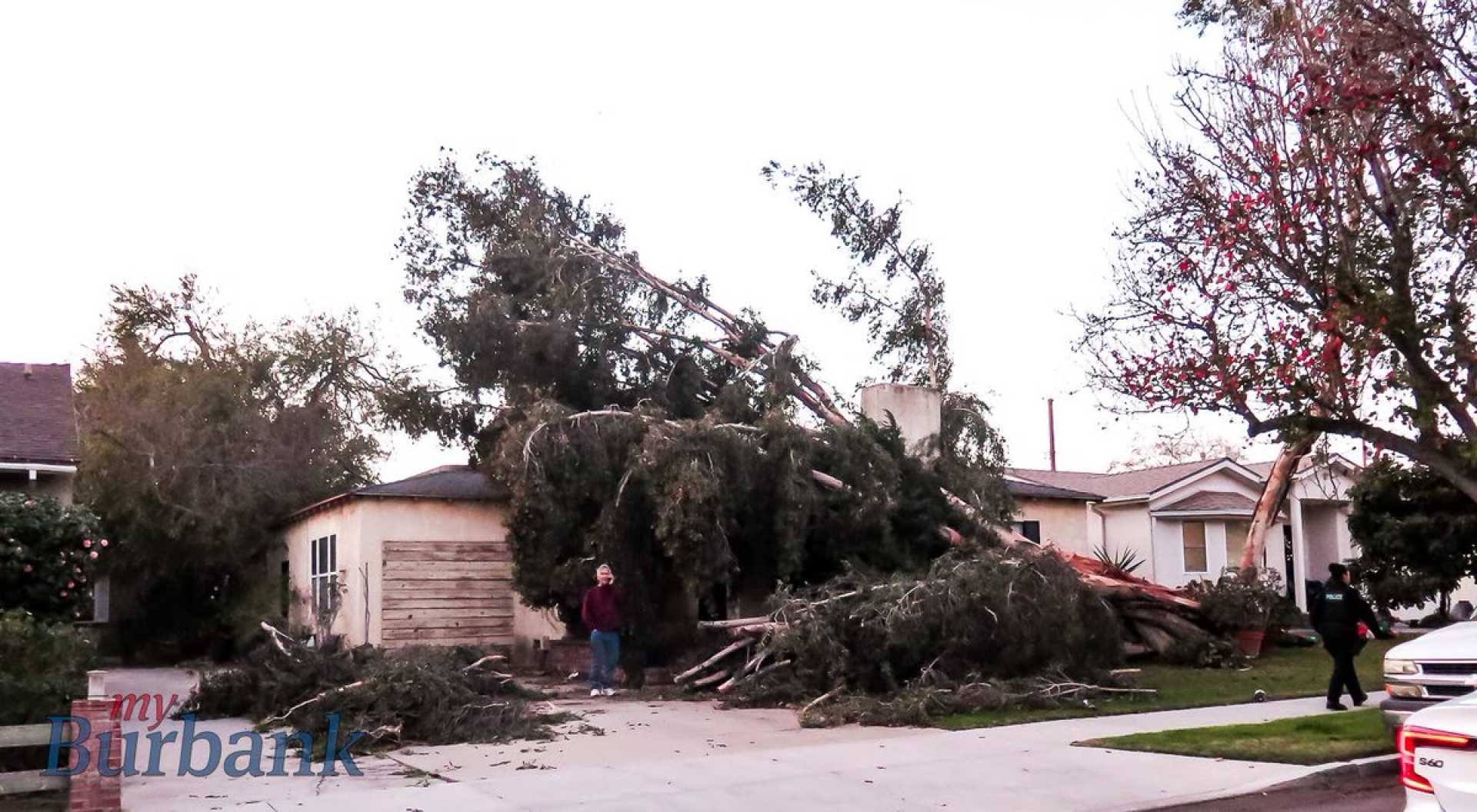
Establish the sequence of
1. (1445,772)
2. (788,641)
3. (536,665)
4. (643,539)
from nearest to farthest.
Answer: (1445,772)
(788,641)
(643,539)
(536,665)

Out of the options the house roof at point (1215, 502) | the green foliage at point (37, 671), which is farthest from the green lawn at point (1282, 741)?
the house roof at point (1215, 502)

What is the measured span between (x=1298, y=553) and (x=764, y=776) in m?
24.8

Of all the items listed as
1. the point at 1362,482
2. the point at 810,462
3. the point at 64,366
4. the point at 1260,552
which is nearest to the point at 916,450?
the point at 810,462

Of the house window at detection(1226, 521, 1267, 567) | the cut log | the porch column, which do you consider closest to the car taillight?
the cut log

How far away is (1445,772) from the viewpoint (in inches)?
195

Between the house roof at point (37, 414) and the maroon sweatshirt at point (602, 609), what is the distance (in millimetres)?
7558

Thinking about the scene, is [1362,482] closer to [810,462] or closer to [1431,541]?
[1431,541]

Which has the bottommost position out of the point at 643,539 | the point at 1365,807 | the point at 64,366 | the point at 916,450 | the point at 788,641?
the point at 1365,807

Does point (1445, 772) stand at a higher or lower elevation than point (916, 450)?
lower

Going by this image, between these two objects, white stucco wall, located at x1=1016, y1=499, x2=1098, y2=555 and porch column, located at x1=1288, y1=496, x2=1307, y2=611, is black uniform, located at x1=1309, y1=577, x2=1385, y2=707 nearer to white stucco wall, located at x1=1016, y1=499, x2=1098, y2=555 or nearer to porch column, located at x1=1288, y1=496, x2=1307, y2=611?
white stucco wall, located at x1=1016, y1=499, x2=1098, y2=555

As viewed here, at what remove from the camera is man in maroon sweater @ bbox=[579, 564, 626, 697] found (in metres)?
16.3

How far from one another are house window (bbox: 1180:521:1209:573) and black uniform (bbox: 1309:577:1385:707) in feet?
61.1

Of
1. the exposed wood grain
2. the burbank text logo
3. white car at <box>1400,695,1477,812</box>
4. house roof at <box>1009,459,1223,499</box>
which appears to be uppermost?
house roof at <box>1009,459,1223,499</box>

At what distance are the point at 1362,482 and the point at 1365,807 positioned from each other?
1634 cm
